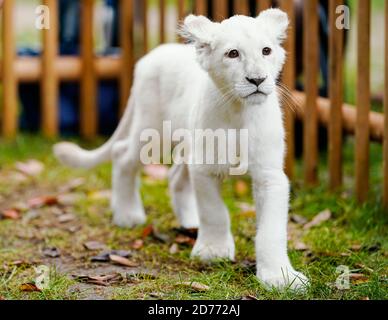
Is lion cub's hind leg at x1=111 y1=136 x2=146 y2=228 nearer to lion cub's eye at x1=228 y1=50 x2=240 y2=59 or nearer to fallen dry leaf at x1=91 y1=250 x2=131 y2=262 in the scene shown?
fallen dry leaf at x1=91 y1=250 x2=131 y2=262

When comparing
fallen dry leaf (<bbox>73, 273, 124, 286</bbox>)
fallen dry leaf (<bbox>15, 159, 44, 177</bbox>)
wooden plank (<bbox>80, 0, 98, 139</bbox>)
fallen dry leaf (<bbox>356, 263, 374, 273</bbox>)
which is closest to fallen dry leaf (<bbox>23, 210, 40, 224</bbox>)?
fallen dry leaf (<bbox>15, 159, 44, 177</bbox>)

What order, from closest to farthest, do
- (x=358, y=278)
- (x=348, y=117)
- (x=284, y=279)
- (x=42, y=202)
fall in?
(x=284, y=279) → (x=358, y=278) → (x=348, y=117) → (x=42, y=202)

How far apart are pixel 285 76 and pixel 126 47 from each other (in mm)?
1521

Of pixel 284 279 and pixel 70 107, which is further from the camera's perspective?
pixel 70 107

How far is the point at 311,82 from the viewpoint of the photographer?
483 cm

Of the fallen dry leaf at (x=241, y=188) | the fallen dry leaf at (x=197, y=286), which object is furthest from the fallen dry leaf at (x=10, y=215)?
the fallen dry leaf at (x=197, y=286)

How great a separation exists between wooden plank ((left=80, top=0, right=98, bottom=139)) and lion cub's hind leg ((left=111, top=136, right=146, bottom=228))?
1803 mm

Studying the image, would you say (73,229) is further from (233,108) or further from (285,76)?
(285,76)

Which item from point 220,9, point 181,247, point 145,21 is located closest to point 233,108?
point 181,247

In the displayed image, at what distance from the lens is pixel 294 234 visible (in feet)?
13.9

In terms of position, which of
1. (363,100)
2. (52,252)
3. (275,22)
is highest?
(275,22)
